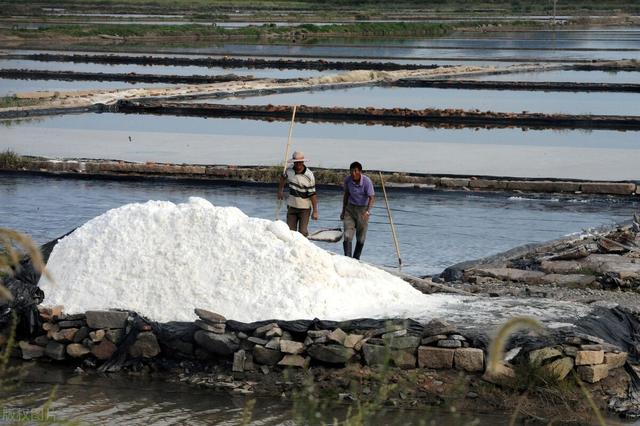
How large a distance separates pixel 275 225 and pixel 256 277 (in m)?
0.50

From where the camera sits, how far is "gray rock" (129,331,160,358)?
26.1 ft

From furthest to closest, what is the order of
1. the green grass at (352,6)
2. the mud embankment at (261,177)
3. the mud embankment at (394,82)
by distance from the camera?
1. the green grass at (352,6)
2. the mud embankment at (394,82)
3. the mud embankment at (261,177)

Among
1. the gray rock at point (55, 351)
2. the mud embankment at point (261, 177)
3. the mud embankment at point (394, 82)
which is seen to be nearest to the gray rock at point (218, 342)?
the gray rock at point (55, 351)

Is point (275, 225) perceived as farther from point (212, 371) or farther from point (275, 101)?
point (275, 101)

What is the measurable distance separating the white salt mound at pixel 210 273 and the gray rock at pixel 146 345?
18 cm

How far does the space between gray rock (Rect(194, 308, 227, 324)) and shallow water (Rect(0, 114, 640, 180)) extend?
32.2ft

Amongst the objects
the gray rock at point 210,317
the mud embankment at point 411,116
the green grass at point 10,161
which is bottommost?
the gray rock at point 210,317

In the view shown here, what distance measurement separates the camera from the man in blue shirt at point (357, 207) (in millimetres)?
10820

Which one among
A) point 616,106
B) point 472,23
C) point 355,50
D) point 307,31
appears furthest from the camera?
point 472,23

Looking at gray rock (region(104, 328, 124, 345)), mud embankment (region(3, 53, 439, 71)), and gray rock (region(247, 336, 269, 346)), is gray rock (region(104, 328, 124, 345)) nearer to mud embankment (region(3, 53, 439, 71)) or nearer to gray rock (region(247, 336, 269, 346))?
gray rock (region(247, 336, 269, 346))

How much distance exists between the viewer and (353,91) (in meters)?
30.1

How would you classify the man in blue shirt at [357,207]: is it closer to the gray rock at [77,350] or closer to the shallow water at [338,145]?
the gray rock at [77,350]

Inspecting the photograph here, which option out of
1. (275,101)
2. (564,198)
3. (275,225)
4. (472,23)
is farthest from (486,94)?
(472,23)

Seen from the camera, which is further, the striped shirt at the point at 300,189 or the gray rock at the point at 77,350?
the striped shirt at the point at 300,189
